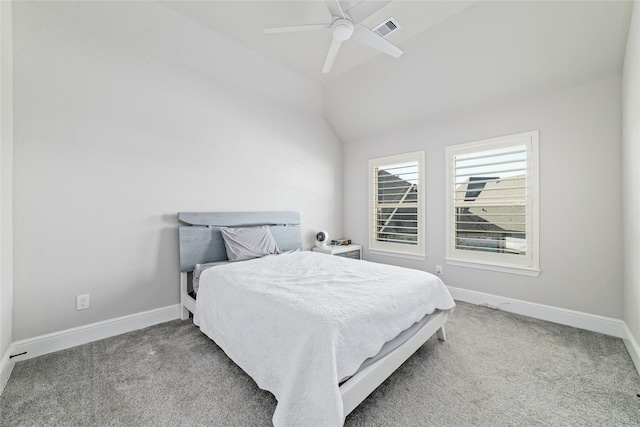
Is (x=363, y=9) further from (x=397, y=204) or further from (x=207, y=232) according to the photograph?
(x=397, y=204)

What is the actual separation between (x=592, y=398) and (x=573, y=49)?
8.88 feet

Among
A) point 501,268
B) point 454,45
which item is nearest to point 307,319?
point 501,268

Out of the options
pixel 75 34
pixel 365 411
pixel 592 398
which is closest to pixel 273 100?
pixel 75 34

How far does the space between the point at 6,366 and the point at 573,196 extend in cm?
478

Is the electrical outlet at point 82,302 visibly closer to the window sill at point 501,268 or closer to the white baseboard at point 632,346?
the window sill at point 501,268

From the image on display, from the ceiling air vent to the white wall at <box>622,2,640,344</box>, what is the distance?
5.25 ft

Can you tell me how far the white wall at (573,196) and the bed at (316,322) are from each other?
1422mm

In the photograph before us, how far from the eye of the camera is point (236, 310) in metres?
1.75

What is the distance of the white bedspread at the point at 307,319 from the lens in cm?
118

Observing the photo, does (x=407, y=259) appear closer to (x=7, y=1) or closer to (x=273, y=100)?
(x=273, y=100)

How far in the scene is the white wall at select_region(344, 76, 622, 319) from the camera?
7.67ft

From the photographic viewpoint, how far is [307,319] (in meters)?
1.31

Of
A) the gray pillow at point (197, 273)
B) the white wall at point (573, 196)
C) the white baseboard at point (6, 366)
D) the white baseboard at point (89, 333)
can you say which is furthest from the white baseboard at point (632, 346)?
the white baseboard at point (6, 366)

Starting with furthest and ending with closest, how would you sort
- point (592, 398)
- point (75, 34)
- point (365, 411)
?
point (75, 34) < point (592, 398) < point (365, 411)
